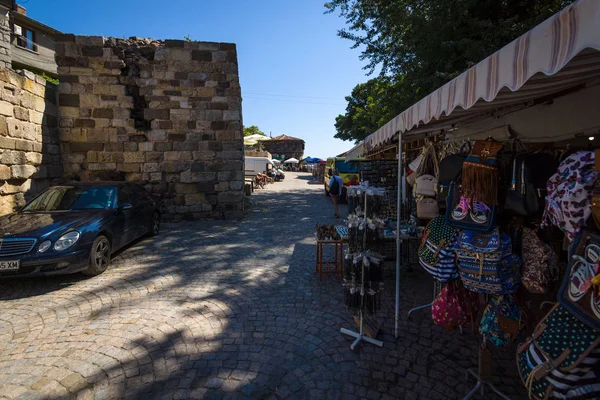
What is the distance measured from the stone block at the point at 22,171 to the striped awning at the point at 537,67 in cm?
911

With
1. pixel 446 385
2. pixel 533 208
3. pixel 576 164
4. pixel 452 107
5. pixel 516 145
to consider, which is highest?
pixel 452 107

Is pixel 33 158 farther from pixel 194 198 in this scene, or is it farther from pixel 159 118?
pixel 194 198

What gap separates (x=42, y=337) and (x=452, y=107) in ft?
15.0

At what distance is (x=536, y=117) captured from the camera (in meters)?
2.86

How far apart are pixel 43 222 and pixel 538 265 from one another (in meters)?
6.34

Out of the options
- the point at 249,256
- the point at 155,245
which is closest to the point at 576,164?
the point at 249,256

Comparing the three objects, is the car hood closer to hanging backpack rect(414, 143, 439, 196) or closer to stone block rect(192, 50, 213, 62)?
hanging backpack rect(414, 143, 439, 196)

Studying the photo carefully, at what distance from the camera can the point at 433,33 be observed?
753cm

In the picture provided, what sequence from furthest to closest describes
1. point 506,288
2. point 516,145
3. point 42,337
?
point 42,337, point 516,145, point 506,288

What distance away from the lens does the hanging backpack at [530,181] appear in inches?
78.6

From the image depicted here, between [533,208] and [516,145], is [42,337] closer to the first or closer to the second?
[533,208]

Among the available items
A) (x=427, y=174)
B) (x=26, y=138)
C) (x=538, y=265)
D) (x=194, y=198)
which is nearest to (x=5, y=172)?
(x=26, y=138)

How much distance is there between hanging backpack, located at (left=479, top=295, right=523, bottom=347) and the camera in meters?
2.17

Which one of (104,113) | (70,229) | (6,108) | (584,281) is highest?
(104,113)
